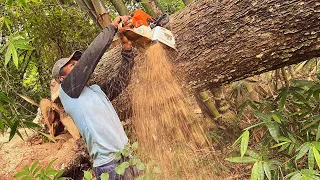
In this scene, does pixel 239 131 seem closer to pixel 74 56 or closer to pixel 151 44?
pixel 151 44

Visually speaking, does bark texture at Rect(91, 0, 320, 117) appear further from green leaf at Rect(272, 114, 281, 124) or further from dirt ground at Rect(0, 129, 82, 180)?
dirt ground at Rect(0, 129, 82, 180)

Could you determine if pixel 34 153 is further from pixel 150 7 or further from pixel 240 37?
pixel 240 37

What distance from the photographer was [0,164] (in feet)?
11.5

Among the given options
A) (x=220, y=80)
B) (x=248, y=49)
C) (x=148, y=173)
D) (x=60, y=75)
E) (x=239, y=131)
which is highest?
(x=60, y=75)

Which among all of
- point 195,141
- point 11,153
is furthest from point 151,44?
point 11,153

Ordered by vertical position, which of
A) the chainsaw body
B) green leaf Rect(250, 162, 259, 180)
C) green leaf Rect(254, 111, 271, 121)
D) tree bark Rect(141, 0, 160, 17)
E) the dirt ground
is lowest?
green leaf Rect(250, 162, 259, 180)

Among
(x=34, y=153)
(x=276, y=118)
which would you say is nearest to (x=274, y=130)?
(x=276, y=118)

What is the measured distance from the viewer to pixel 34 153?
353 centimetres

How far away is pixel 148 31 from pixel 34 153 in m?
2.15

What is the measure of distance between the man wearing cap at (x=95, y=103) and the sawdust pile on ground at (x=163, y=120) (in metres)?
0.21

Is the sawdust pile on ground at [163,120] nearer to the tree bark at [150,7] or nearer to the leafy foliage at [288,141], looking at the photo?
the leafy foliage at [288,141]

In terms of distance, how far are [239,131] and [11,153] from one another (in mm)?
2440

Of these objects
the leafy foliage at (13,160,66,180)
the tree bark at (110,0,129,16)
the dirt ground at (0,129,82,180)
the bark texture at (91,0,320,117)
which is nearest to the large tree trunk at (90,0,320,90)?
the bark texture at (91,0,320,117)

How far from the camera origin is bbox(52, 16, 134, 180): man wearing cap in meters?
2.21
